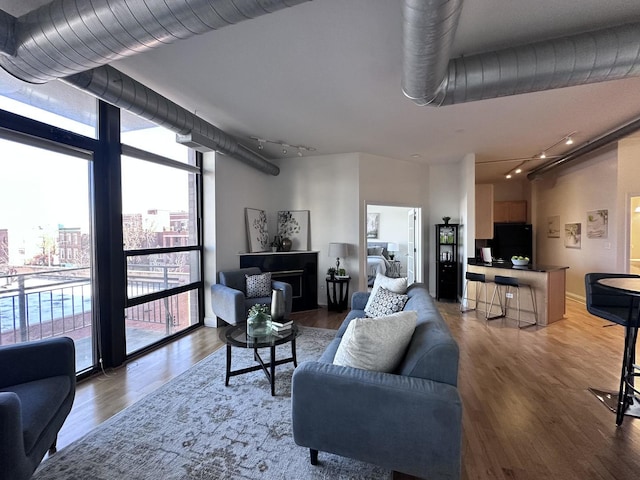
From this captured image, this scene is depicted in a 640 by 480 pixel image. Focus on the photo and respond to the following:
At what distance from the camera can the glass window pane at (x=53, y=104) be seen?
2.33 m

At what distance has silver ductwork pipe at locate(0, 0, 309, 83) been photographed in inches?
56.4

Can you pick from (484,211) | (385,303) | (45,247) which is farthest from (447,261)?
(45,247)

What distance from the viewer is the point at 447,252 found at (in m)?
6.09

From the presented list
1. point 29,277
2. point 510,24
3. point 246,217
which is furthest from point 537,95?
point 29,277

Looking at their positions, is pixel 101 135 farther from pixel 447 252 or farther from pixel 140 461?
pixel 447 252

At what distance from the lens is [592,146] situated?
4.70m

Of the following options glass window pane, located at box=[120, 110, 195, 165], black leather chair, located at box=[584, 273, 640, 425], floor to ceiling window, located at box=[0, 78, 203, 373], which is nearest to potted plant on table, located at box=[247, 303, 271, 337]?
floor to ceiling window, located at box=[0, 78, 203, 373]

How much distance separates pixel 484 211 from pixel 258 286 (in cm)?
553

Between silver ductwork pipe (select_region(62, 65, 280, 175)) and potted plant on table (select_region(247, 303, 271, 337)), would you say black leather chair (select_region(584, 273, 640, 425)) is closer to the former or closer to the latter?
potted plant on table (select_region(247, 303, 271, 337))

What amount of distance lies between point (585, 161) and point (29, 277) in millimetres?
8710

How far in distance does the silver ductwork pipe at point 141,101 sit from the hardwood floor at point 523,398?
2.59 metres

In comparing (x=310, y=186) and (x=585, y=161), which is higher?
(x=585, y=161)

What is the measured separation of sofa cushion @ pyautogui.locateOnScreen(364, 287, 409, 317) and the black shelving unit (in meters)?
3.54

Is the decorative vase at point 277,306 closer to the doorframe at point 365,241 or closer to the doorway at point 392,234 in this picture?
the doorframe at point 365,241
